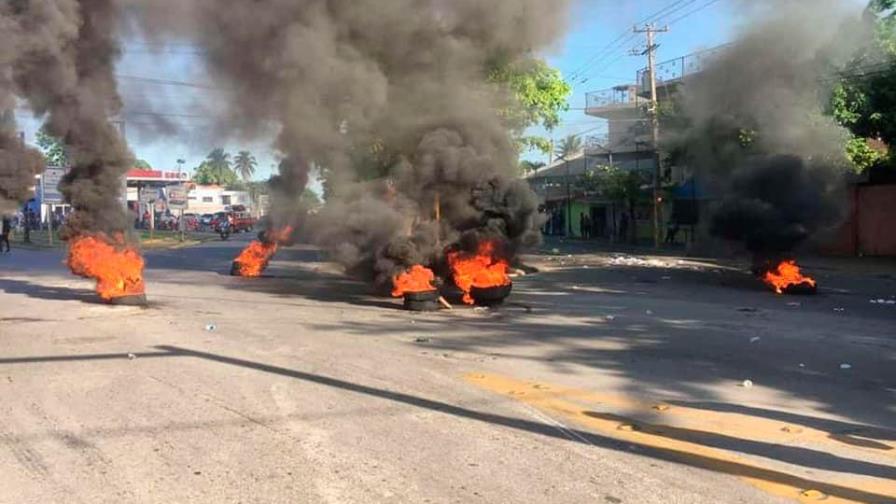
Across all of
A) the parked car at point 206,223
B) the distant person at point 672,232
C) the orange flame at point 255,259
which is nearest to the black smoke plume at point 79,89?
the orange flame at point 255,259

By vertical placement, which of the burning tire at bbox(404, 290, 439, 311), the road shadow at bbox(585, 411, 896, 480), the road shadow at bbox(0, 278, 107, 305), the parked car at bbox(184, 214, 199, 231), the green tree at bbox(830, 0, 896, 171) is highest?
the green tree at bbox(830, 0, 896, 171)

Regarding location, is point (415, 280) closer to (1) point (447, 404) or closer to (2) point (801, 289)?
(1) point (447, 404)

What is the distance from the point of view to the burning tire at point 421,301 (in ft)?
42.6

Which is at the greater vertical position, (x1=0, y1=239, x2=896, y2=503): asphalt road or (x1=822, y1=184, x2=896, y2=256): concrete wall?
(x1=822, y1=184, x2=896, y2=256): concrete wall

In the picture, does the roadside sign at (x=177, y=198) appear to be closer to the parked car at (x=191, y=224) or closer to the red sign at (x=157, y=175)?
the parked car at (x=191, y=224)

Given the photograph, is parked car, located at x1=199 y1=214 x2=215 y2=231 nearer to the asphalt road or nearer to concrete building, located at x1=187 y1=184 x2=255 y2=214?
concrete building, located at x1=187 y1=184 x2=255 y2=214

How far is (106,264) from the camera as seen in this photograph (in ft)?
43.9

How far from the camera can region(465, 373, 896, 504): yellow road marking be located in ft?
14.9

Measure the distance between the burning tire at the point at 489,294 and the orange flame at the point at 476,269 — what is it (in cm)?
5

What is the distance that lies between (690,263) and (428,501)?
21.7 metres

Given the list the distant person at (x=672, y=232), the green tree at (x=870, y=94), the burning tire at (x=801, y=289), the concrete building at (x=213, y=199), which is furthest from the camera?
the concrete building at (x=213, y=199)

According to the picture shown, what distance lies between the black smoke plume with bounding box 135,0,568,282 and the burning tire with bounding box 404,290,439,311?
0.58 meters

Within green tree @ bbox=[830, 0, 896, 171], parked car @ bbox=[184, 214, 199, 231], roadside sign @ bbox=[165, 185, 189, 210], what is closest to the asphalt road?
green tree @ bbox=[830, 0, 896, 171]

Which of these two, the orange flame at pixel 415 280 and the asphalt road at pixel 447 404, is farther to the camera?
the orange flame at pixel 415 280
